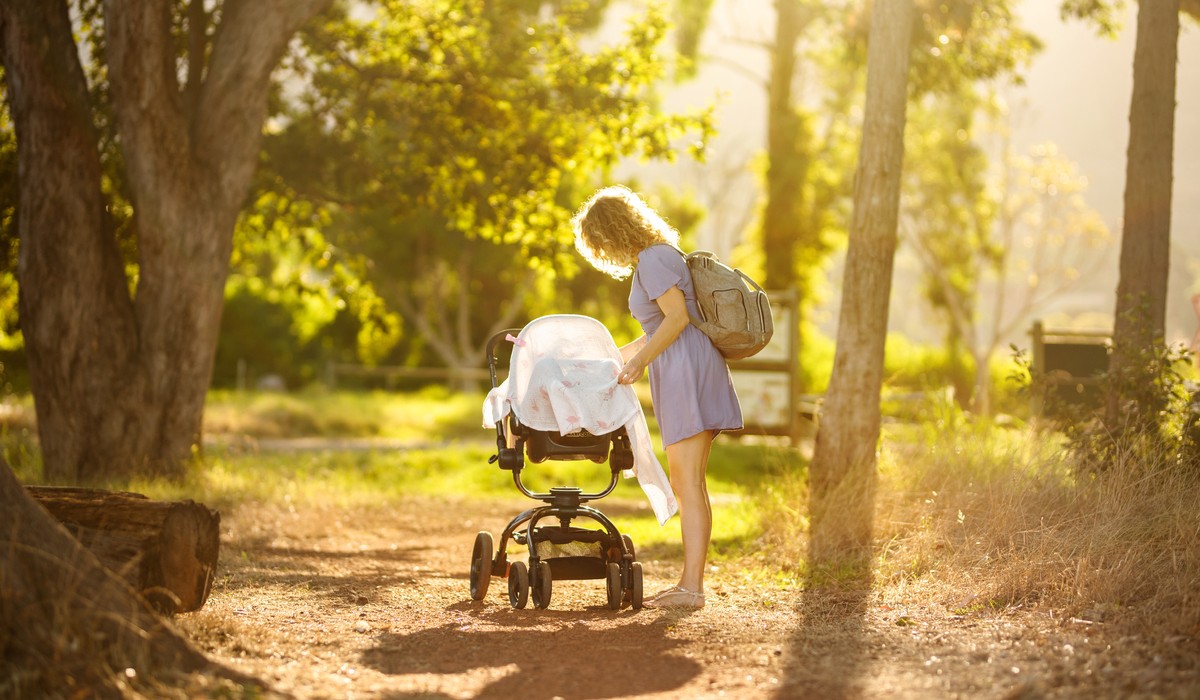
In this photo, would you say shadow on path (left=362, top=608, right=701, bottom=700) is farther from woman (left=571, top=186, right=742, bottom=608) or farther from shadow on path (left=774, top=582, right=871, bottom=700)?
woman (left=571, top=186, right=742, bottom=608)

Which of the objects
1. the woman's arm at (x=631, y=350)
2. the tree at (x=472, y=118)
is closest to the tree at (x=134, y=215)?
the tree at (x=472, y=118)

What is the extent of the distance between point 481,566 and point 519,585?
41 centimetres

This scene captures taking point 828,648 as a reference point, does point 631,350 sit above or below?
above

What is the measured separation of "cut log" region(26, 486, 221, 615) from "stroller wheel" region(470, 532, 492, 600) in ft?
5.21

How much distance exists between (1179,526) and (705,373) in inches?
98.0

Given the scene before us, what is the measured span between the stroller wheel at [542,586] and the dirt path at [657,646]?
3.4 inches

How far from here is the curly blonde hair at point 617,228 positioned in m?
6.65

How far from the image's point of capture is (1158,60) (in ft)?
32.7

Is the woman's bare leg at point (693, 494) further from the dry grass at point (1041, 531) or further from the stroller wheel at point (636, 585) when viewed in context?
the dry grass at point (1041, 531)

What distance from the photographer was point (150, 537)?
574cm

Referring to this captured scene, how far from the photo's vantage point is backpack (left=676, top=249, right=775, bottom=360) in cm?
670

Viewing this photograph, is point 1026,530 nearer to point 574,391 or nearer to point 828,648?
point 828,648

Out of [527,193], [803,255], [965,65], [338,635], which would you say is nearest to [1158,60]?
[965,65]

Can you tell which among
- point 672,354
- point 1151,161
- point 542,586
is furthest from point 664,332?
point 1151,161
